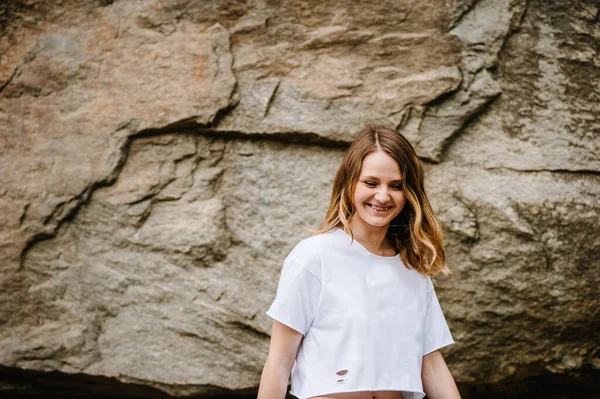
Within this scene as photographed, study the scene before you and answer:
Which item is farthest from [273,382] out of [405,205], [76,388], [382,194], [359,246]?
[76,388]

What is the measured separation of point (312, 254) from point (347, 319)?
0.23 metres

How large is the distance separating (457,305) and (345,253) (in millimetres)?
1150

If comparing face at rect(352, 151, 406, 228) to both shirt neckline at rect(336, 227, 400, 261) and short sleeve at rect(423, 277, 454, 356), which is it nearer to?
shirt neckline at rect(336, 227, 400, 261)

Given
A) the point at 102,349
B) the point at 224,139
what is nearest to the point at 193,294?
the point at 102,349

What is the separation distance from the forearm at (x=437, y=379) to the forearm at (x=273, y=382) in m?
0.53

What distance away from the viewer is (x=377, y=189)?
1.86 meters

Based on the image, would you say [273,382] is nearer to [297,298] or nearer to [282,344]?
[282,344]

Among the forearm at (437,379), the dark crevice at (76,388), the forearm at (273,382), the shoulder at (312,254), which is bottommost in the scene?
the dark crevice at (76,388)

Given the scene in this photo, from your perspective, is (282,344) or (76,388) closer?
(282,344)

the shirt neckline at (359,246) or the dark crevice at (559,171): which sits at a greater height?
the shirt neckline at (359,246)

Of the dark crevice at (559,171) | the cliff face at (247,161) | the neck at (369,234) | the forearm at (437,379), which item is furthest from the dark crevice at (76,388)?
the dark crevice at (559,171)

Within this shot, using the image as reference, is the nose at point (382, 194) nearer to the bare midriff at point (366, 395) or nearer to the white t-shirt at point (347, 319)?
the white t-shirt at point (347, 319)

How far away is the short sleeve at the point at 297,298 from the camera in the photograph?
1.75m

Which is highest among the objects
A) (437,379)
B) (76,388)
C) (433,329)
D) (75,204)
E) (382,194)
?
(382,194)
